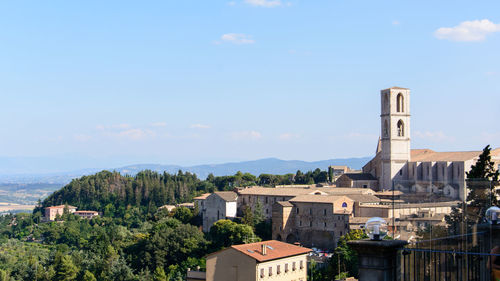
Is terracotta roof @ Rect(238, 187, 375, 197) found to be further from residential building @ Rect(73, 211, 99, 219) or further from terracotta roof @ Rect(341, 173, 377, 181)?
residential building @ Rect(73, 211, 99, 219)

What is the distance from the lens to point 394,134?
53312 mm

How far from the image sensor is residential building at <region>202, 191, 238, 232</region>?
54.5m

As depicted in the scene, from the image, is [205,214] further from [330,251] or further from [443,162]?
[443,162]

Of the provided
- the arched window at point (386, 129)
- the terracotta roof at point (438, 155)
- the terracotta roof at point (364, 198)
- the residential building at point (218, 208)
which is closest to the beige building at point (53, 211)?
the residential building at point (218, 208)

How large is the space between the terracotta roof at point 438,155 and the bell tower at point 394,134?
1.34 meters

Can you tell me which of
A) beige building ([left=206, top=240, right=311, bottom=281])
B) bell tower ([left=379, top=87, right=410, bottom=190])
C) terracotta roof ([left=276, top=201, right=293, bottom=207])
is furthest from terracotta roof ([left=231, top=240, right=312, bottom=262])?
bell tower ([left=379, top=87, right=410, bottom=190])

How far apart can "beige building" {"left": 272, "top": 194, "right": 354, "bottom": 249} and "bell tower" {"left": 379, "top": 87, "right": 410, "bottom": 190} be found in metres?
8.56

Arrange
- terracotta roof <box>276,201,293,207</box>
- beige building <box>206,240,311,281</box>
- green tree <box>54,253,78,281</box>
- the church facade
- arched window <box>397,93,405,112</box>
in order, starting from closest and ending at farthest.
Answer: beige building <box>206,240,311,281</box> < terracotta roof <box>276,201,293,207</box> < green tree <box>54,253,78,281</box> < the church facade < arched window <box>397,93,405,112</box>

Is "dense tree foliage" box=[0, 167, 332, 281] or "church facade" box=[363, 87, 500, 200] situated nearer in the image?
"dense tree foliage" box=[0, 167, 332, 281]

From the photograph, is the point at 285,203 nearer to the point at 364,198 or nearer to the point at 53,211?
the point at 364,198

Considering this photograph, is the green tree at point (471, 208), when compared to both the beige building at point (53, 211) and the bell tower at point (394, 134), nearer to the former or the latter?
the bell tower at point (394, 134)

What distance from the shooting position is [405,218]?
778 cm

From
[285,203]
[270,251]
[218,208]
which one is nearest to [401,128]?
[285,203]

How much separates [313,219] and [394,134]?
478 inches
